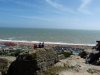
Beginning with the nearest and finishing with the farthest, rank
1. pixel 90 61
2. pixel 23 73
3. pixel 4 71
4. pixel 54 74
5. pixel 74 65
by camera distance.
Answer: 1. pixel 54 74
2. pixel 23 73
3. pixel 74 65
4. pixel 4 71
5. pixel 90 61

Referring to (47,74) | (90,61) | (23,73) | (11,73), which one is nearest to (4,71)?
(11,73)

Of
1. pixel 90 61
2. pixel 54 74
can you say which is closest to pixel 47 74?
pixel 54 74

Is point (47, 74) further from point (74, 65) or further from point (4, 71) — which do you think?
point (4, 71)

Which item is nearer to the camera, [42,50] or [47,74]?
[47,74]

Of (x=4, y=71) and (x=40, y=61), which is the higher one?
(x=40, y=61)

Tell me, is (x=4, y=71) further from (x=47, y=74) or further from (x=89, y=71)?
(x=89, y=71)

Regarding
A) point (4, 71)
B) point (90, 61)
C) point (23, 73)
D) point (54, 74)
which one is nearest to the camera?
point (54, 74)
